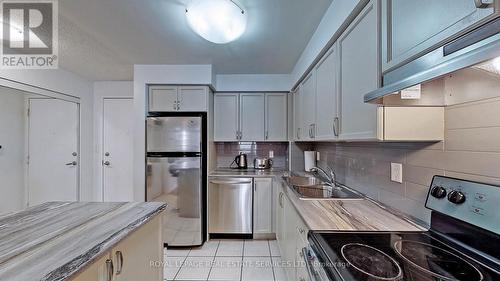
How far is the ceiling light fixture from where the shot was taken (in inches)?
Result: 63.3

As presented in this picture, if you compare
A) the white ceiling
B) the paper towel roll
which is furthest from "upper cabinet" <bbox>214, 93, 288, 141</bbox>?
the paper towel roll

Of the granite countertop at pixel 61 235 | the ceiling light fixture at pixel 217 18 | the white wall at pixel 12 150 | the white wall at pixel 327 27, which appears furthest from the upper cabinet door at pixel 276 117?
the white wall at pixel 12 150

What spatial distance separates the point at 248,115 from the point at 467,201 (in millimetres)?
2829

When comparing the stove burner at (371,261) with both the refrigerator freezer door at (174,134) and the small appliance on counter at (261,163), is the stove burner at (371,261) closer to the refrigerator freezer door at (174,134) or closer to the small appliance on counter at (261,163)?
the refrigerator freezer door at (174,134)

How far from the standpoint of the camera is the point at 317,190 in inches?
99.7

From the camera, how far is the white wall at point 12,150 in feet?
10.3

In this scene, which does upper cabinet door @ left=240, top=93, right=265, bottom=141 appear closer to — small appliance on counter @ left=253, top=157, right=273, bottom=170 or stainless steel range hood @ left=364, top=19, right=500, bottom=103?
small appliance on counter @ left=253, top=157, right=273, bottom=170

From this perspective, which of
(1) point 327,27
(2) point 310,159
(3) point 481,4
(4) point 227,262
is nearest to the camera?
(3) point 481,4

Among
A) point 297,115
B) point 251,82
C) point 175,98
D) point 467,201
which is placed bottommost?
point 467,201

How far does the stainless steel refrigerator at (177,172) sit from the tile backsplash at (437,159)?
6.30ft

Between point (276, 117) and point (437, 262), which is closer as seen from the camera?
point (437, 262)

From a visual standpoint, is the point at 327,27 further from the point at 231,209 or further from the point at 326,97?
the point at 231,209

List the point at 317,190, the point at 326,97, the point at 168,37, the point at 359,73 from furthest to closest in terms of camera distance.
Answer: the point at 317,190 → the point at 168,37 → the point at 326,97 → the point at 359,73

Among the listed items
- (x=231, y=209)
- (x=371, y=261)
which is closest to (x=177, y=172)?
(x=231, y=209)
